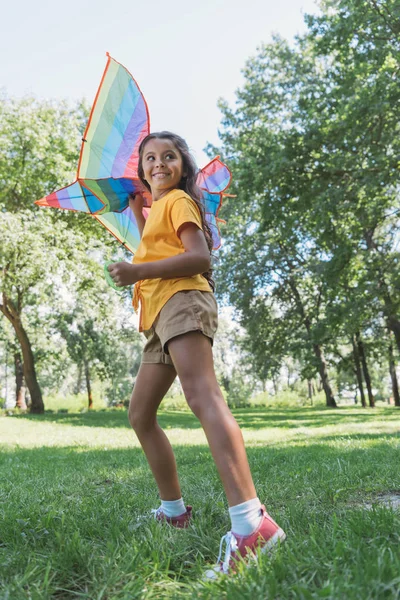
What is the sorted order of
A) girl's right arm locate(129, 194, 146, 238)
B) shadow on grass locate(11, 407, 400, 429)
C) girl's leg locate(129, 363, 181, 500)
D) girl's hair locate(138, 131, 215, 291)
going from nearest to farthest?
girl's leg locate(129, 363, 181, 500)
girl's hair locate(138, 131, 215, 291)
girl's right arm locate(129, 194, 146, 238)
shadow on grass locate(11, 407, 400, 429)

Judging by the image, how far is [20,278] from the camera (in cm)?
1753

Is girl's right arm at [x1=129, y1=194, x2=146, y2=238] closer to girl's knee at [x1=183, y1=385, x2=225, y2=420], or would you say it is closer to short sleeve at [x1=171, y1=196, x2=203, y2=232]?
short sleeve at [x1=171, y1=196, x2=203, y2=232]

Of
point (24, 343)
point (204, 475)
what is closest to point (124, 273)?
point (204, 475)

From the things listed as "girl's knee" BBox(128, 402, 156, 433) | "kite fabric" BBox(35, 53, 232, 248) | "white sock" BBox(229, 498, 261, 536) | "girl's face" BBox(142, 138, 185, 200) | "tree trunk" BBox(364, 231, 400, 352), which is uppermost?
"tree trunk" BBox(364, 231, 400, 352)

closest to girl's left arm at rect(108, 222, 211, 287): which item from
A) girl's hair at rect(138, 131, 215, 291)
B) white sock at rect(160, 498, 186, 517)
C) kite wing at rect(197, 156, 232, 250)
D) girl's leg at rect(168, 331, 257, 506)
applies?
girl's leg at rect(168, 331, 257, 506)

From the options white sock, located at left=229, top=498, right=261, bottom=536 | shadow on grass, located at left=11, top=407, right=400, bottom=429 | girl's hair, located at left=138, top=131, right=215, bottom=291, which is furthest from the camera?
shadow on grass, located at left=11, top=407, right=400, bottom=429

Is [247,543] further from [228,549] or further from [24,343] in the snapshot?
[24,343]

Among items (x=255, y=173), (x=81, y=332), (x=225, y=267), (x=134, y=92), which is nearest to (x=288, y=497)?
(x=134, y=92)

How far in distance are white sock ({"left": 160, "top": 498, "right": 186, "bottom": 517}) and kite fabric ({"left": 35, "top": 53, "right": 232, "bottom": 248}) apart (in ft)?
4.94

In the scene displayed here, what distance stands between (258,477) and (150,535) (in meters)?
2.15

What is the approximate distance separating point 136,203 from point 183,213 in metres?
0.87

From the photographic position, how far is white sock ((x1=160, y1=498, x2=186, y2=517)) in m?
2.54

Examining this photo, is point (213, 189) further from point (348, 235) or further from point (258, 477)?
point (348, 235)

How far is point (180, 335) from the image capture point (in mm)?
2158
